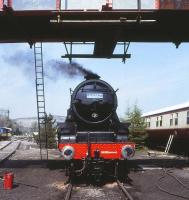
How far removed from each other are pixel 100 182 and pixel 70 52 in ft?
15.3

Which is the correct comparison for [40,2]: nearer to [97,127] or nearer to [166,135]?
[97,127]

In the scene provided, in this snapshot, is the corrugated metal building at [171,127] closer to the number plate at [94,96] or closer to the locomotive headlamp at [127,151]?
the number plate at [94,96]

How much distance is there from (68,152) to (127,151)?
1.77 metres

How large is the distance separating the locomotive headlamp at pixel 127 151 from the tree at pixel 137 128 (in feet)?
64.4

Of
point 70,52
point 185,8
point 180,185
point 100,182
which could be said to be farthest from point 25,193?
point 185,8

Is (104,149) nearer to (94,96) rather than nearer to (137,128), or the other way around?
(94,96)

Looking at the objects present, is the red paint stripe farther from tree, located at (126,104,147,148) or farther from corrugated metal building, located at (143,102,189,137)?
tree, located at (126,104,147,148)

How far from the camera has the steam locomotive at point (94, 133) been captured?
11.7 meters

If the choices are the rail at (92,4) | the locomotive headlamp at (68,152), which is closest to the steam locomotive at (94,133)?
the locomotive headlamp at (68,152)

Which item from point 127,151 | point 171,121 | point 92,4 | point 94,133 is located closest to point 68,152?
point 94,133

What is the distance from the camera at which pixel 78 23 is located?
37.9ft

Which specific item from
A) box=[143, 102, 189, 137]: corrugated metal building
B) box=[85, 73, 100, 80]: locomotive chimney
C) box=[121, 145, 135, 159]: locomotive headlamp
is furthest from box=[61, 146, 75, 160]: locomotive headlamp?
box=[143, 102, 189, 137]: corrugated metal building

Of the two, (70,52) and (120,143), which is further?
(70,52)

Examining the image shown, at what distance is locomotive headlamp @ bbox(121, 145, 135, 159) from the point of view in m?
11.7
